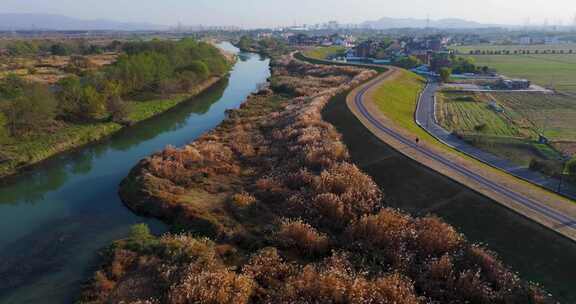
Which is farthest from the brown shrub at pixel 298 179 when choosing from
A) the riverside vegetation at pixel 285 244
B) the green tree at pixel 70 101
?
the green tree at pixel 70 101

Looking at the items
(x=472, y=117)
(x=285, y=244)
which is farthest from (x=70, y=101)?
(x=472, y=117)

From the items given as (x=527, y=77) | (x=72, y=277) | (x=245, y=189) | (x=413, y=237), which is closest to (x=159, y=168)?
(x=245, y=189)

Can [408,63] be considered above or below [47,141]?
above

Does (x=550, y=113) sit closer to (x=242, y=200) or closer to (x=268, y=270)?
(x=242, y=200)

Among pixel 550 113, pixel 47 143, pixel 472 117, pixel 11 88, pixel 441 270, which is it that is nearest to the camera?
pixel 441 270

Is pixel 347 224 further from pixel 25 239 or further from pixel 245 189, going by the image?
pixel 25 239

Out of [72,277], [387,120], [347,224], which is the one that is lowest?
[72,277]
